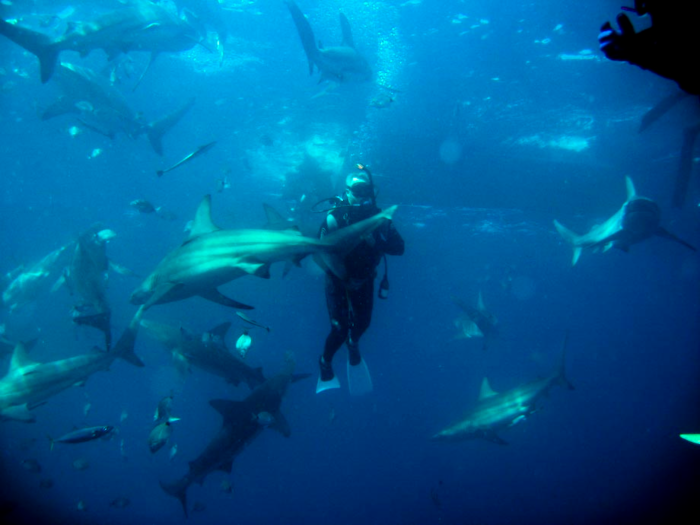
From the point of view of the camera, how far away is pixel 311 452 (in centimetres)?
3372

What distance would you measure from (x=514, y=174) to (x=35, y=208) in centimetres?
3936

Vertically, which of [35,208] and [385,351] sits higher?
[35,208]

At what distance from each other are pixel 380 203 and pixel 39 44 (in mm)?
18898

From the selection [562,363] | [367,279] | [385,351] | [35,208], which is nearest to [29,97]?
[35,208]

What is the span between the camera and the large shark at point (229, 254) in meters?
5.00

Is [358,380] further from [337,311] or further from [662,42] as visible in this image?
[662,42]

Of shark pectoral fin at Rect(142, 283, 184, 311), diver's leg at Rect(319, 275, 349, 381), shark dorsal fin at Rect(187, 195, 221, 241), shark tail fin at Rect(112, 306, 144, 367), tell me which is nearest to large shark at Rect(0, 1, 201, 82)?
shark tail fin at Rect(112, 306, 144, 367)

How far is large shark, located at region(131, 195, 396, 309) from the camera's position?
16.4ft

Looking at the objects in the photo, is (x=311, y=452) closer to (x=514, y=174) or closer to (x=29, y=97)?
(x=514, y=174)

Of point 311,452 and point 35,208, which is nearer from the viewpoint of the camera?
point 35,208

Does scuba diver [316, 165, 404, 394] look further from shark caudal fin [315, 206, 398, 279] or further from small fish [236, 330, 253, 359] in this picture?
small fish [236, 330, 253, 359]

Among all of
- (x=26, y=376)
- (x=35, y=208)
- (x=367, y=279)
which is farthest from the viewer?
(x=35, y=208)

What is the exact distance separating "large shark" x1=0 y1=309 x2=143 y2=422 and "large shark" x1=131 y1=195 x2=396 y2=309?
3819 mm

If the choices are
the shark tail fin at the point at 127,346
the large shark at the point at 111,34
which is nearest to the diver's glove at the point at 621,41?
the shark tail fin at the point at 127,346
